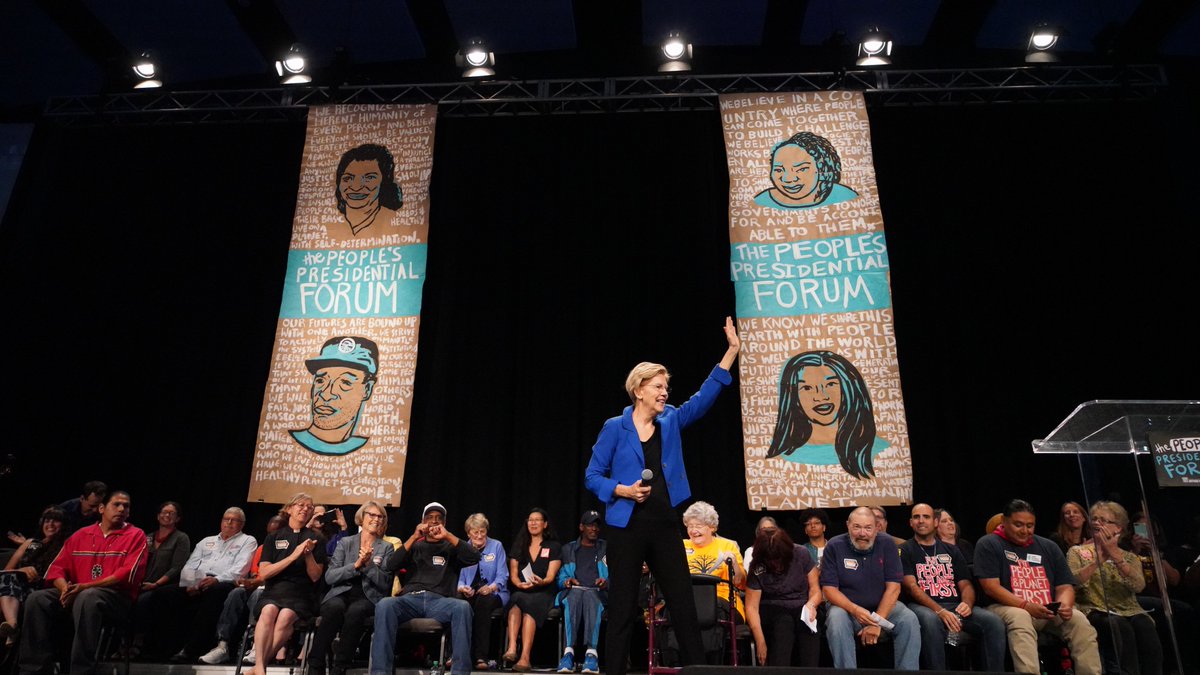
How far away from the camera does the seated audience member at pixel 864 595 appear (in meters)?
4.43

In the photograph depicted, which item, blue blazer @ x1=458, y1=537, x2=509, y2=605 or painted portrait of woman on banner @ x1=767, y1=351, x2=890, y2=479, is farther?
painted portrait of woman on banner @ x1=767, y1=351, x2=890, y2=479

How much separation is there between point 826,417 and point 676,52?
129 inches

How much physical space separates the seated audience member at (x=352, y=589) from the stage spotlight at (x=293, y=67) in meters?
3.98

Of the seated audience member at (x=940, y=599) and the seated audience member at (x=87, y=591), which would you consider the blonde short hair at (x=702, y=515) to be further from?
the seated audience member at (x=87, y=591)

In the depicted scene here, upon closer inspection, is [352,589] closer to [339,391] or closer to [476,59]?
[339,391]

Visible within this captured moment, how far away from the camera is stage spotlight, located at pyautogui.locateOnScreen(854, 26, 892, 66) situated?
679cm

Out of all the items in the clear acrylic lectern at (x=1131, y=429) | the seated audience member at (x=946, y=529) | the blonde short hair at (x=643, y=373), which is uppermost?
the blonde short hair at (x=643, y=373)

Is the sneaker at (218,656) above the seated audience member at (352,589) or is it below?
below

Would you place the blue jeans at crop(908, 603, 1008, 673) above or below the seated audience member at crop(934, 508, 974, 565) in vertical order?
below

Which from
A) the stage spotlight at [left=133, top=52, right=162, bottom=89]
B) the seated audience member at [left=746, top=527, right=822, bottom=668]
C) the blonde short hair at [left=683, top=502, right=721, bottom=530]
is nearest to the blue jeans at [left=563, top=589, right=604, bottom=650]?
the blonde short hair at [left=683, top=502, right=721, bottom=530]

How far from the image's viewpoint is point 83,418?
7.39 meters

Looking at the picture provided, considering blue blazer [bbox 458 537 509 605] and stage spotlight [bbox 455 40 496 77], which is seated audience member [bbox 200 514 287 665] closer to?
blue blazer [bbox 458 537 509 605]

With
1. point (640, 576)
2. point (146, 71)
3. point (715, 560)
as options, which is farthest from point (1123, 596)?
point (146, 71)

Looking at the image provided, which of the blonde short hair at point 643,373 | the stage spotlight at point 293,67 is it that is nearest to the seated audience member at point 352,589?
the blonde short hair at point 643,373
